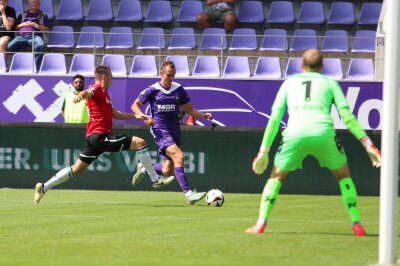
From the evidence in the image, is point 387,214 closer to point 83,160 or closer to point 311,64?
point 311,64

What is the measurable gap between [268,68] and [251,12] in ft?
10.7

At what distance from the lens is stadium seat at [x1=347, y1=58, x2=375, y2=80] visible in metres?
28.0

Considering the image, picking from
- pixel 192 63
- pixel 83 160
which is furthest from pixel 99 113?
pixel 192 63

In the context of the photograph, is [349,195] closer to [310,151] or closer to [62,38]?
[310,151]

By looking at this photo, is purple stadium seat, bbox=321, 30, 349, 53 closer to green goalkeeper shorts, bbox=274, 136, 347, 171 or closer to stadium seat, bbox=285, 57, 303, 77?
stadium seat, bbox=285, 57, 303, 77

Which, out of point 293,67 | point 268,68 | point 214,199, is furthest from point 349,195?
point 268,68

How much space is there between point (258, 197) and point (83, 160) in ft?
14.8

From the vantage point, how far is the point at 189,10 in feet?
102

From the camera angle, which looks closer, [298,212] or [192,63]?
[298,212]

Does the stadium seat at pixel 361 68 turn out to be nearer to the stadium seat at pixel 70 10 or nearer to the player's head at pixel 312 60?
the stadium seat at pixel 70 10

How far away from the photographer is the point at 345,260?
33.0 ft

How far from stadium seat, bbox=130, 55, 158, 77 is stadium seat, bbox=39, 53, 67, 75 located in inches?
68.0

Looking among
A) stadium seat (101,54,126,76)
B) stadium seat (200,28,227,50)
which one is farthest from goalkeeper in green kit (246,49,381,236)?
stadium seat (200,28,227,50)

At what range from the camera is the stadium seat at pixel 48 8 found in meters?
31.3
